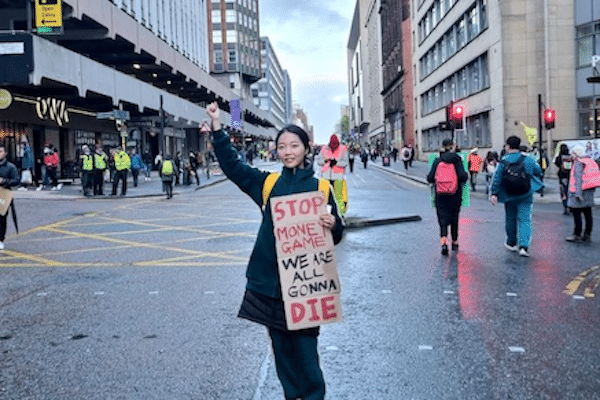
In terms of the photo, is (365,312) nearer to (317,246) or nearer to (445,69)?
(317,246)

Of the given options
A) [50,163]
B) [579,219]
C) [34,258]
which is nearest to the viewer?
[34,258]

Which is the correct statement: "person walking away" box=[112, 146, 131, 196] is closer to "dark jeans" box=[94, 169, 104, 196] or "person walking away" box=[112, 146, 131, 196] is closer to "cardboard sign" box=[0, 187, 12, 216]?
"dark jeans" box=[94, 169, 104, 196]

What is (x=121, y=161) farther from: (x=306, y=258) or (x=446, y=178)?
(x=306, y=258)

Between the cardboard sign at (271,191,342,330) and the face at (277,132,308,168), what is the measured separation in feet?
0.64

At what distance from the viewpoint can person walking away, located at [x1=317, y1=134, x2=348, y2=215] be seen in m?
13.1

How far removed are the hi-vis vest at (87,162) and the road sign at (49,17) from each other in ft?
14.4

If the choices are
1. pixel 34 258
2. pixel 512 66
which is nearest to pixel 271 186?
pixel 34 258

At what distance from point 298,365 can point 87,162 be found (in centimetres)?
2096

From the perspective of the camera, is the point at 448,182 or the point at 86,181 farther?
the point at 86,181

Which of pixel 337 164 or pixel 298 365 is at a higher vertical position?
pixel 337 164

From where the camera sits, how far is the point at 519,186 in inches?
353

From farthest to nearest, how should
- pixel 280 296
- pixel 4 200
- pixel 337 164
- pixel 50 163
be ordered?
1. pixel 50 163
2. pixel 337 164
3. pixel 4 200
4. pixel 280 296

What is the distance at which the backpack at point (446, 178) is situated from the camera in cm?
914

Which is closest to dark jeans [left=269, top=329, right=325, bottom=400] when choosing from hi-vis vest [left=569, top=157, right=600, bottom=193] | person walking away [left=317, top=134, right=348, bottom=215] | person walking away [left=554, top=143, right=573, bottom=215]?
hi-vis vest [left=569, top=157, right=600, bottom=193]
